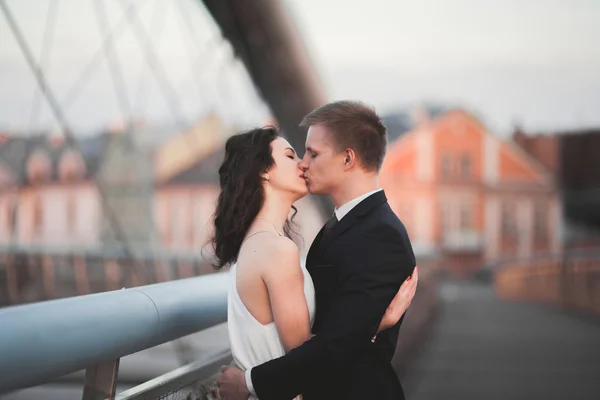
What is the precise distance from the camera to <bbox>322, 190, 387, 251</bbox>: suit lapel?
188 centimetres

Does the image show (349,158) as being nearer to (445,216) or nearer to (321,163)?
(321,163)

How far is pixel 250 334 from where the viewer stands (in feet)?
5.86

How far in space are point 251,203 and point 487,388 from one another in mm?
5194

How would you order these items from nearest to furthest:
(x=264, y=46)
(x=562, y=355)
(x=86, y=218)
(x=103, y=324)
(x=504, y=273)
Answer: (x=103, y=324) → (x=264, y=46) → (x=562, y=355) → (x=504, y=273) → (x=86, y=218)

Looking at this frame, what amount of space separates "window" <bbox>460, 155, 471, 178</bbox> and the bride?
42.0m

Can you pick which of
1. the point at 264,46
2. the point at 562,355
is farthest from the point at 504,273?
the point at 264,46

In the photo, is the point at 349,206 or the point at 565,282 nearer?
the point at 349,206

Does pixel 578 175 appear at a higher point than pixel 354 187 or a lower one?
lower

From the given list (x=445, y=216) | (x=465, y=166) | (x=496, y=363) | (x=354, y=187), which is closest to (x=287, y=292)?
(x=354, y=187)

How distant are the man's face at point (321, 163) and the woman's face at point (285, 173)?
18 mm

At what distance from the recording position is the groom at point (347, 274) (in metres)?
1.72

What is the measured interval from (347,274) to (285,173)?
276 mm

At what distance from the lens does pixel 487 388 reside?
668 cm

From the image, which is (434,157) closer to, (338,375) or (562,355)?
(562,355)
